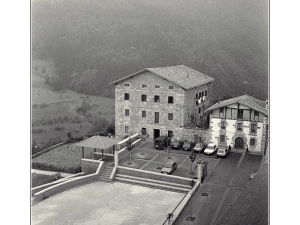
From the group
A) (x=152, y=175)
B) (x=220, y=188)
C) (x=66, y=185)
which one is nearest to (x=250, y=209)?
(x=220, y=188)

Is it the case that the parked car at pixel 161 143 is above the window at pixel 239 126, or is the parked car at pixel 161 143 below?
below

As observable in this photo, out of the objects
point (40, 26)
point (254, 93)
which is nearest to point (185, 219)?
point (254, 93)

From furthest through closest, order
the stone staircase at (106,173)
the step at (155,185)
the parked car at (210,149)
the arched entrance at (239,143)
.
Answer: the arched entrance at (239,143)
the parked car at (210,149)
the stone staircase at (106,173)
the step at (155,185)

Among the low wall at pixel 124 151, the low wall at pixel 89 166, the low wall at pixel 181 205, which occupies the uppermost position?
the low wall at pixel 124 151

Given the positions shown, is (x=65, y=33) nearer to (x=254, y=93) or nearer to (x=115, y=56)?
(x=115, y=56)

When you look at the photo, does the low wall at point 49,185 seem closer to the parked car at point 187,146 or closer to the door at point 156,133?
the parked car at point 187,146

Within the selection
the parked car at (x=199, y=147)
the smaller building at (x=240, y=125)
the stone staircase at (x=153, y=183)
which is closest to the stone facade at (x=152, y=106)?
the parked car at (x=199, y=147)
